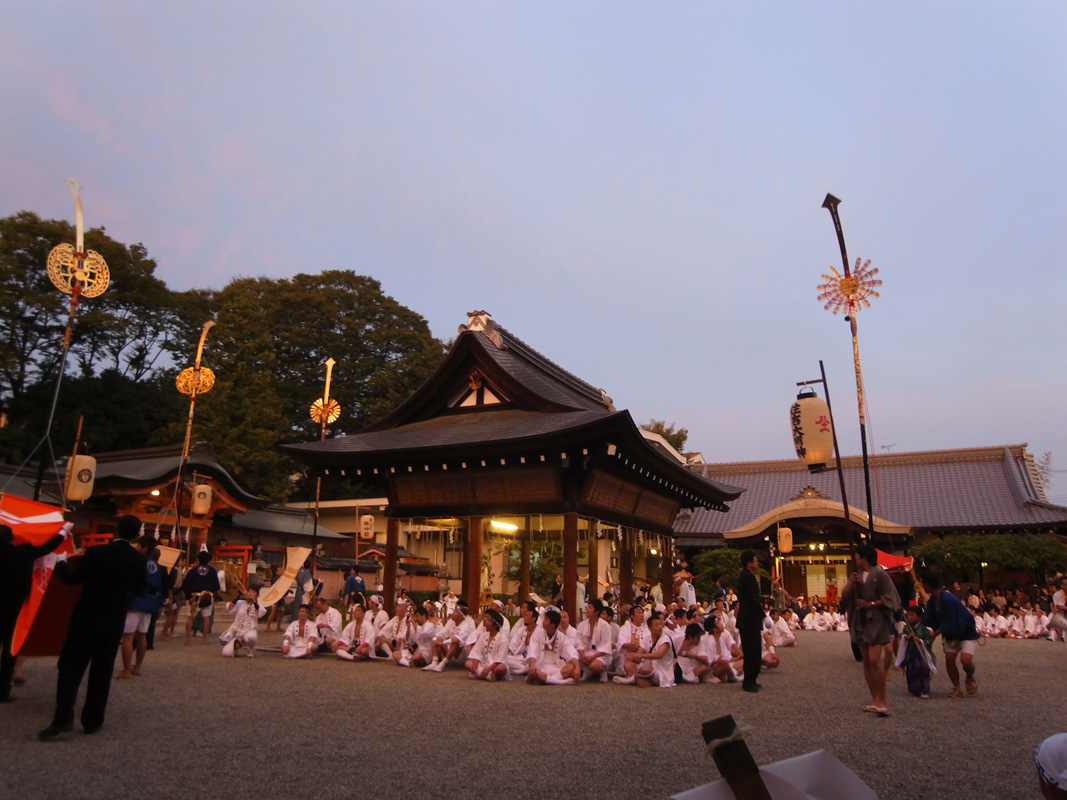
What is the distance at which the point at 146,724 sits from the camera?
6203 mm

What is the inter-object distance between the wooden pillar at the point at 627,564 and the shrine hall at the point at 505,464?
0.04 m

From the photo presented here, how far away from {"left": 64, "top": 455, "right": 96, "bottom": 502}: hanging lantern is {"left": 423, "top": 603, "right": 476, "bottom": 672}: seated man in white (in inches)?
328

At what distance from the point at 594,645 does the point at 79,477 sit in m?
11.7

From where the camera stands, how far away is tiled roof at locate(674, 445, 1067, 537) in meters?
26.5

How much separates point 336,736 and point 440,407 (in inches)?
472

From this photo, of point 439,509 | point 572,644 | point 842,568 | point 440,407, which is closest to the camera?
point 572,644

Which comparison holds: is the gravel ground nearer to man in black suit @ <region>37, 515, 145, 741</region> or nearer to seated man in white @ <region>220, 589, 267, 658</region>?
man in black suit @ <region>37, 515, 145, 741</region>

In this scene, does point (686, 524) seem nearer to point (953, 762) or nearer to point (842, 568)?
point (842, 568)

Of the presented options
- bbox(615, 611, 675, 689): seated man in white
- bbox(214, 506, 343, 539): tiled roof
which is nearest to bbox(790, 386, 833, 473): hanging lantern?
bbox(615, 611, 675, 689): seated man in white

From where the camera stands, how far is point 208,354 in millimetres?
30078

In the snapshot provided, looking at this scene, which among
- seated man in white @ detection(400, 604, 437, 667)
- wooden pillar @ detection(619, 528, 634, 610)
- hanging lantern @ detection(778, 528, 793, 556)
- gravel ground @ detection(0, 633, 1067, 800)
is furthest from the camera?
hanging lantern @ detection(778, 528, 793, 556)

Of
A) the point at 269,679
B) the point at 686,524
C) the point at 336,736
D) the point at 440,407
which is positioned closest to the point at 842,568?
the point at 686,524

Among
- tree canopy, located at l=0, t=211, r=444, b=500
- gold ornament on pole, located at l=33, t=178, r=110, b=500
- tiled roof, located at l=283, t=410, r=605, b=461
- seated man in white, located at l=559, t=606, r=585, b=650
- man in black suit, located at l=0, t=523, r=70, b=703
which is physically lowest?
seated man in white, located at l=559, t=606, r=585, b=650

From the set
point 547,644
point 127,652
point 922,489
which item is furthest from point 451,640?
point 922,489
